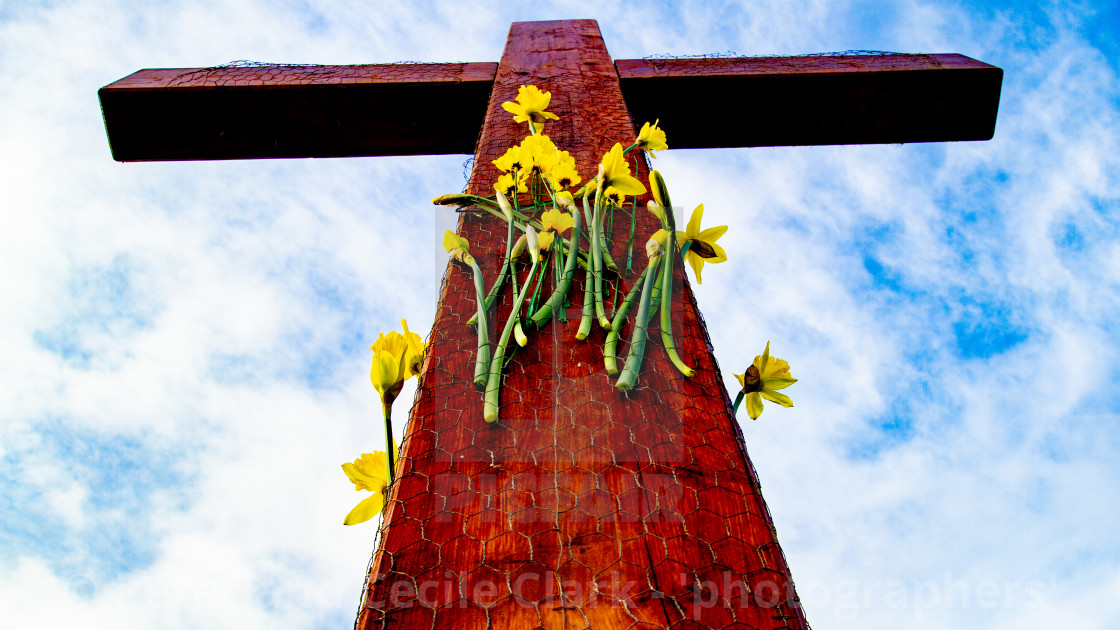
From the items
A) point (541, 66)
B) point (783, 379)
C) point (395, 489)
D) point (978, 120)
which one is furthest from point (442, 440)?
point (978, 120)

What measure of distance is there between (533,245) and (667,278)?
0.21m

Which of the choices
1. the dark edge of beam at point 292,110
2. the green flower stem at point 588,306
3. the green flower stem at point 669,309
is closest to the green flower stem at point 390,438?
the green flower stem at point 588,306

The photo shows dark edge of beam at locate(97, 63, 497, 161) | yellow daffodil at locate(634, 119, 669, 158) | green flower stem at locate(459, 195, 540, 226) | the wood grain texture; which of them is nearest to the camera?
the wood grain texture

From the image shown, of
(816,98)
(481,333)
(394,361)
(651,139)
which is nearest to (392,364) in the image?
(394,361)

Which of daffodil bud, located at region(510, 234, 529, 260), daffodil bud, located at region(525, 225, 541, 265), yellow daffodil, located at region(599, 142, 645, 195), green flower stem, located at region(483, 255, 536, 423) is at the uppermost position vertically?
yellow daffodil, located at region(599, 142, 645, 195)

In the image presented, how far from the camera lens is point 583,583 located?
697mm

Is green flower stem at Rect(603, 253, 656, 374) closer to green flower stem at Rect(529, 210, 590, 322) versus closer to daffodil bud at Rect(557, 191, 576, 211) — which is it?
green flower stem at Rect(529, 210, 590, 322)

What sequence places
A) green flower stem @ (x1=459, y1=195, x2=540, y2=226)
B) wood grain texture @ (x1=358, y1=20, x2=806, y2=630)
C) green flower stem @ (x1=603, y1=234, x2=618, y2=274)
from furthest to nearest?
green flower stem @ (x1=459, y1=195, x2=540, y2=226)
green flower stem @ (x1=603, y1=234, x2=618, y2=274)
wood grain texture @ (x1=358, y1=20, x2=806, y2=630)

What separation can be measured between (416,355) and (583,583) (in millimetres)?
454

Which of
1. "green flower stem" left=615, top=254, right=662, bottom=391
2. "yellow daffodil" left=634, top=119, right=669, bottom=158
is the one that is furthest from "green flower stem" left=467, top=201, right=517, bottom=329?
"yellow daffodil" left=634, top=119, right=669, bottom=158

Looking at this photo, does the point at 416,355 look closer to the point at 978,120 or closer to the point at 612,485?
the point at 612,485

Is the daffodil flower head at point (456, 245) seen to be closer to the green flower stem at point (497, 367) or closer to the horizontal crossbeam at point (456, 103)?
the green flower stem at point (497, 367)

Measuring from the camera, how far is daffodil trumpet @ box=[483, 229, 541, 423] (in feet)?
2.89

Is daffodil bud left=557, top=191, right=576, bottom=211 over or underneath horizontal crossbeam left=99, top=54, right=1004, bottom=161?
underneath
